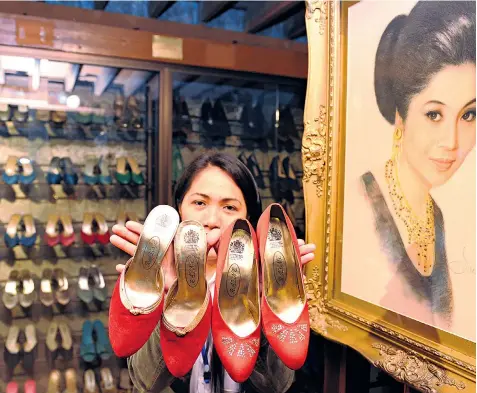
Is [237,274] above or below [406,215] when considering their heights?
below

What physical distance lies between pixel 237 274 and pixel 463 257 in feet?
1.81

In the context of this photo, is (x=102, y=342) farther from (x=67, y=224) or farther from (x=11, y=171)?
(x=11, y=171)

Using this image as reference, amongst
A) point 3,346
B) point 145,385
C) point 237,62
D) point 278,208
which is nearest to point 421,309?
point 278,208

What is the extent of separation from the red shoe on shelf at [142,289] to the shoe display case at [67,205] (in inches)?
57.6

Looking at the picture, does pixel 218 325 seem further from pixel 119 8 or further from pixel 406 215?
pixel 119 8

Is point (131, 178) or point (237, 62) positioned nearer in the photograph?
point (237, 62)

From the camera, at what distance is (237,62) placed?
233cm

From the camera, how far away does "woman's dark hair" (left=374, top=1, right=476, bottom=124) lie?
1.05m

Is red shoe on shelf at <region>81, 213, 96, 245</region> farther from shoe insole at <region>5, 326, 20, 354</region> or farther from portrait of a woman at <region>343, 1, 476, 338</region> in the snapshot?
portrait of a woman at <region>343, 1, 476, 338</region>

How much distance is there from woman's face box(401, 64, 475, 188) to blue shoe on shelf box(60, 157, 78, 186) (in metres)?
1.87

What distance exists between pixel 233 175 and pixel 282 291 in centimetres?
38

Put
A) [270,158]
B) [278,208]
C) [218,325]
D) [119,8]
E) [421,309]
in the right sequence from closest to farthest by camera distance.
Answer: [218,325]
[278,208]
[421,309]
[119,8]
[270,158]

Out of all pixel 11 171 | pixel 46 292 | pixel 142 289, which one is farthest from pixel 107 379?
pixel 142 289

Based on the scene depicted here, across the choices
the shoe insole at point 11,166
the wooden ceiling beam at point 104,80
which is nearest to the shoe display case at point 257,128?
the wooden ceiling beam at point 104,80
